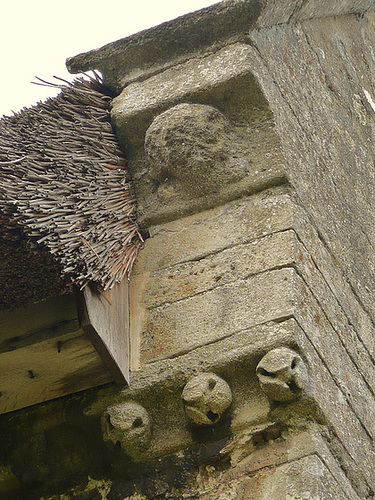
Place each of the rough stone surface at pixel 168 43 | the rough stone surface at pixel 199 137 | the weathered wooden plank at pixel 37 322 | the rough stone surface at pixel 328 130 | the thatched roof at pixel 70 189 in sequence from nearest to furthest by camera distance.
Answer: the thatched roof at pixel 70 189, the weathered wooden plank at pixel 37 322, the rough stone surface at pixel 199 137, the rough stone surface at pixel 328 130, the rough stone surface at pixel 168 43

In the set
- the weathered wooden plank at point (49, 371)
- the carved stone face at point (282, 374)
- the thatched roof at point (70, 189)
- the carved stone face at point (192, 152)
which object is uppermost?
the thatched roof at point (70, 189)

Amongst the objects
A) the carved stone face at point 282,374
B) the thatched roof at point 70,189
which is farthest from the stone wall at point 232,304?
the thatched roof at point 70,189

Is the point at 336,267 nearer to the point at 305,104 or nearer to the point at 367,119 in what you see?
the point at 305,104

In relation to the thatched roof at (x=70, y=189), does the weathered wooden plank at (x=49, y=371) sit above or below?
below

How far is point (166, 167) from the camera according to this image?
330cm

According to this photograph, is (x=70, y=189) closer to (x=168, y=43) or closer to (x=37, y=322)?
(x=37, y=322)

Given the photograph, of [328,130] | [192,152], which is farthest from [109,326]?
[328,130]

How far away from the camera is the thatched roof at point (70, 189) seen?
2514 millimetres

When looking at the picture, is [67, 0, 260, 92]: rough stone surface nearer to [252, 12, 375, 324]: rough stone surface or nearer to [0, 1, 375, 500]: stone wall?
[0, 1, 375, 500]: stone wall

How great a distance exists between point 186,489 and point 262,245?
953 millimetres

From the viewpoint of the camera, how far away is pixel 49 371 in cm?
275

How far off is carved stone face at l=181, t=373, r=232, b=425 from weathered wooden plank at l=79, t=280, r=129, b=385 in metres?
0.27

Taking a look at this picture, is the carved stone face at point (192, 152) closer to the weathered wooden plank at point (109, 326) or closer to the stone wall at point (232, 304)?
the stone wall at point (232, 304)

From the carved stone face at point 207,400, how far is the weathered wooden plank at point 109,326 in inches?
10.8
